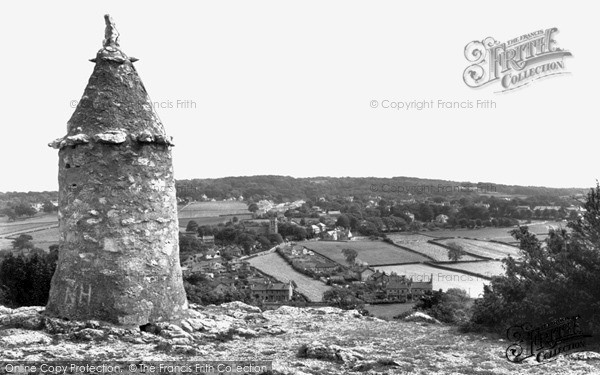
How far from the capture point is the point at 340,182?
100125 mm

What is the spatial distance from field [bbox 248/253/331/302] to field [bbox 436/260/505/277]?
13.0 m

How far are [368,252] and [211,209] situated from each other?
26130 millimetres

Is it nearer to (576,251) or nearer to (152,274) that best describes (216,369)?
(152,274)

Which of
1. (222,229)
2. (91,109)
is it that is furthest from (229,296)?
(222,229)

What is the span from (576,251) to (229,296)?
14470mm

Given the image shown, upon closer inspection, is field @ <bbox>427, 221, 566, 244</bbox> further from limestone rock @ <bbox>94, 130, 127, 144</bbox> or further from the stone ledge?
limestone rock @ <bbox>94, 130, 127, 144</bbox>

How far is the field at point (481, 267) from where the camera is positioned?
4312 cm

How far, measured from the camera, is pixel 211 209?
236 feet

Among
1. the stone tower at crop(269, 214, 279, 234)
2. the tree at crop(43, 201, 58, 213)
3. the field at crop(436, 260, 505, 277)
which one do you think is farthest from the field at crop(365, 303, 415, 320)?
the tree at crop(43, 201, 58, 213)

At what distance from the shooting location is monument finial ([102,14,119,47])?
38.7 feet

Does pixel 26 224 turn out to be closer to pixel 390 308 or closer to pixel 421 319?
pixel 390 308
